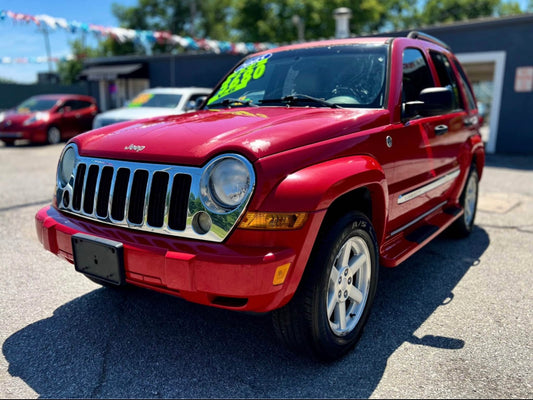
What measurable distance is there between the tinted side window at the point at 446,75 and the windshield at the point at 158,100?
7.21m

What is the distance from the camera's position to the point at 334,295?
2609 mm

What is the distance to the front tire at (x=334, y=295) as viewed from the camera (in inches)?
94.8

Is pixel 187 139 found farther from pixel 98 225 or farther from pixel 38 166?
pixel 38 166

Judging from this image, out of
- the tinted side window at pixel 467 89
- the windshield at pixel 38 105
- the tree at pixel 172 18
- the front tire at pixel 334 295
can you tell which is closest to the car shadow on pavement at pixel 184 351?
the front tire at pixel 334 295

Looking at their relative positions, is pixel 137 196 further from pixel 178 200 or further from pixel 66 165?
pixel 66 165

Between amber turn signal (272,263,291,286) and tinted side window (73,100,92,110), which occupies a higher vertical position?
amber turn signal (272,263,291,286)

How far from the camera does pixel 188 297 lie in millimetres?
2326

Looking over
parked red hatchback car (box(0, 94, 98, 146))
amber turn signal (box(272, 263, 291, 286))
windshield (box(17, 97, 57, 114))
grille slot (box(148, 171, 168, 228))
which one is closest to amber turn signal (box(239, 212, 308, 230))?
amber turn signal (box(272, 263, 291, 286))

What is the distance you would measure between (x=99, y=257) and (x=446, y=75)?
3491 mm

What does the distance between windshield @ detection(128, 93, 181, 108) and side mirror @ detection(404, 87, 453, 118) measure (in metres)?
8.07

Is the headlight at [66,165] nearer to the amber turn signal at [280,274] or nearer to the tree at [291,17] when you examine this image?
the amber turn signal at [280,274]

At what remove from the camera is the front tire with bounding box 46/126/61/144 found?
1457cm

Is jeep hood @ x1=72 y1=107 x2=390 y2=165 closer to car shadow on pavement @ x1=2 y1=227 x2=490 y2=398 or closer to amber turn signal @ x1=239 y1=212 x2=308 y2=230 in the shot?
amber turn signal @ x1=239 y1=212 x2=308 y2=230

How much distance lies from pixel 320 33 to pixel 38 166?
31.3 m
